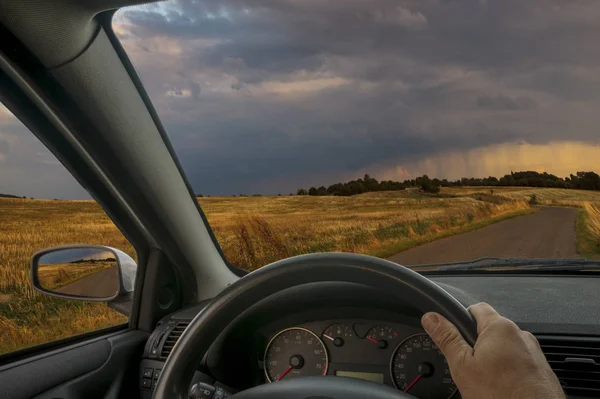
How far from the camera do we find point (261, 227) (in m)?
4.45

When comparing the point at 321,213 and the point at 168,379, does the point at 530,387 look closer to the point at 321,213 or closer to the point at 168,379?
the point at 168,379

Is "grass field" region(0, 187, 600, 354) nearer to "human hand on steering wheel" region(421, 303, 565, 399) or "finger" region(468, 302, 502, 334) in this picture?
"finger" region(468, 302, 502, 334)

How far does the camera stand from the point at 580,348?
2584mm

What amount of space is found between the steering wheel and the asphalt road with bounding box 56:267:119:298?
1.60 metres

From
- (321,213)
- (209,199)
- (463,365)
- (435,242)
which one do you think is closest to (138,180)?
(209,199)

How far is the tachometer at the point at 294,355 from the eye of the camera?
2.94 metres

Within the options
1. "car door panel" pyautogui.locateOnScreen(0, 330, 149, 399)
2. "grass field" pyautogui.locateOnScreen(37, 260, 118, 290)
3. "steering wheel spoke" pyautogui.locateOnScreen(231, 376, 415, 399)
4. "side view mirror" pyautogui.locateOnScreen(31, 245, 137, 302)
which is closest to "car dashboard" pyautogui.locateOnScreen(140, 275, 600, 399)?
"car door panel" pyautogui.locateOnScreen(0, 330, 149, 399)

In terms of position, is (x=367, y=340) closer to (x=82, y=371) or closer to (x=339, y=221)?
(x=82, y=371)

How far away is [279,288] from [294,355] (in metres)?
1.13

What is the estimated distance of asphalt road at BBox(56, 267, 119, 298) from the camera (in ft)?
11.2

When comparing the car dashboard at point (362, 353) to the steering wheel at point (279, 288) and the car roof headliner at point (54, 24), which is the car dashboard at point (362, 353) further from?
the car roof headliner at point (54, 24)

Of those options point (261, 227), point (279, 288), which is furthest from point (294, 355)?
point (261, 227)

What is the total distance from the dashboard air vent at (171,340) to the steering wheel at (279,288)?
1.34 m

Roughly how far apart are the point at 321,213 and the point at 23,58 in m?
3.13
